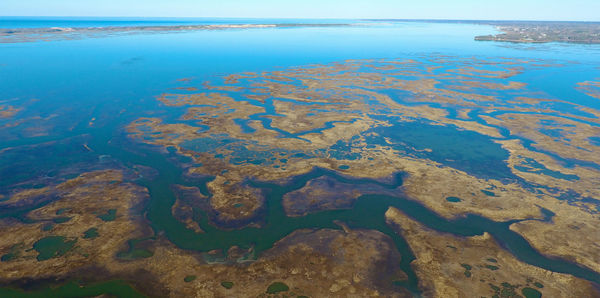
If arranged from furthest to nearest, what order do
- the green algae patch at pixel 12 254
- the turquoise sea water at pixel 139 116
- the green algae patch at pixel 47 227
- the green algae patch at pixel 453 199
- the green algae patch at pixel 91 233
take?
the green algae patch at pixel 453 199, the turquoise sea water at pixel 139 116, the green algae patch at pixel 47 227, the green algae patch at pixel 91 233, the green algae patch at pixel 12 254

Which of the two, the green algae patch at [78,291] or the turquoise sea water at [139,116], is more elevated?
the turquoise sea water at [139,116]

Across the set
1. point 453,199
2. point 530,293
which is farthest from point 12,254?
point 453,199

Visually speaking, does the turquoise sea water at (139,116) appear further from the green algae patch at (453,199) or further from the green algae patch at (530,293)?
the green algae patch at (530,293)

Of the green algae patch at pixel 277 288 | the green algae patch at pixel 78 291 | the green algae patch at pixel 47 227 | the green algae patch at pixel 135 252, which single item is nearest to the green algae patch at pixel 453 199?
the green algae patch at pixel 277 288

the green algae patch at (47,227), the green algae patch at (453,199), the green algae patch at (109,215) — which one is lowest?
the green algae patch at (47,227)

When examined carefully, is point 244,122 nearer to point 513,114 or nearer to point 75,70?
point 513,114

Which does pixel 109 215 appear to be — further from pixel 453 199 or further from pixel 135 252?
pixel 453 199

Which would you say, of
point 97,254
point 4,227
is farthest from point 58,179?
point 97,254

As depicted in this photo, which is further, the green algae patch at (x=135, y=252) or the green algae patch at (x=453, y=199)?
the green algae patch at (x=453, y=199)
